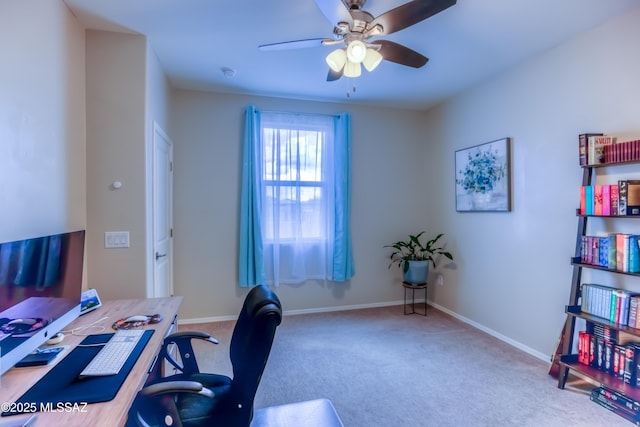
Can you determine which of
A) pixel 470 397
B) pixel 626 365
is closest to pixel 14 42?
pixel 470 397

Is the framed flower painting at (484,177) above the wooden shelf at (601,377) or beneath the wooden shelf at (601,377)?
above

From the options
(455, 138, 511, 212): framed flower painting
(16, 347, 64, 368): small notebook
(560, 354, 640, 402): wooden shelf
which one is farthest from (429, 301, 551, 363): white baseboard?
(16, 347, 64, 368): small notebook

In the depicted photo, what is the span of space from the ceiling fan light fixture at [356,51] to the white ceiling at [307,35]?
0.39m

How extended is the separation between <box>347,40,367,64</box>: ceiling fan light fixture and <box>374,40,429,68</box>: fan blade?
19 centimetres

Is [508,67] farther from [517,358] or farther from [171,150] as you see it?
[171,150]

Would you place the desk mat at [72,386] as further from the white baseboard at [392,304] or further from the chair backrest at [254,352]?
the white baseboard at [392,304]

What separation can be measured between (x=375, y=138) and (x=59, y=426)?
155 inches

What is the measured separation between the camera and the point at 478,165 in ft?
11.2

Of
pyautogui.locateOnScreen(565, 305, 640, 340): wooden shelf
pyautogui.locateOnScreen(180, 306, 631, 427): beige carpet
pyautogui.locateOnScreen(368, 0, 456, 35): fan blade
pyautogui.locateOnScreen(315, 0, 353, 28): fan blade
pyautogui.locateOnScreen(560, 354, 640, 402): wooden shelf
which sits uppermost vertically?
pyautogui.locateOnScreen(315, 0, 353, 28): fan blade

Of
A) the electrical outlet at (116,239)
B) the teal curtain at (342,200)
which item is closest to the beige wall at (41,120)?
the electrical outlet at (116,239)

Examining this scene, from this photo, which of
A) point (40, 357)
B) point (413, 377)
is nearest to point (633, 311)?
point (413, 377)

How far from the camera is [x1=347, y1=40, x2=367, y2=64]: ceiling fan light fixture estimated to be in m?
1.84

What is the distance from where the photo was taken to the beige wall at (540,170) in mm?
2236

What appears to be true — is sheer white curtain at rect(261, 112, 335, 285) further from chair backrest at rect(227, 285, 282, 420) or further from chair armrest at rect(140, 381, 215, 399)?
chair armrest at rect(140, 381, 215, 399)
